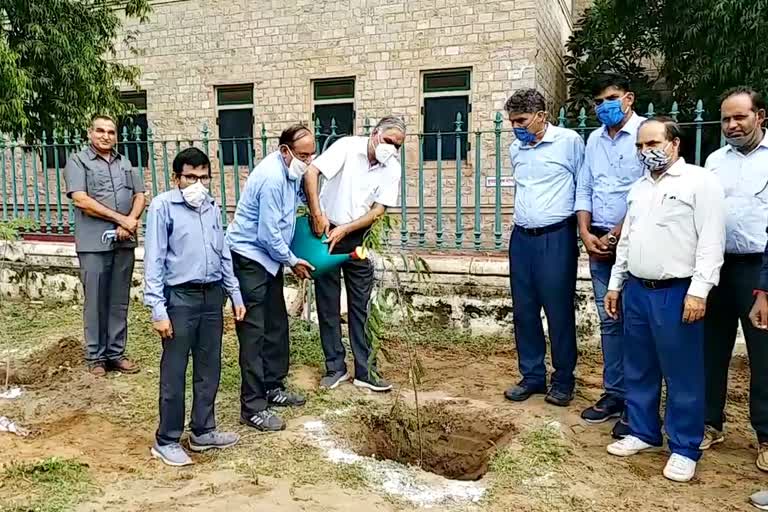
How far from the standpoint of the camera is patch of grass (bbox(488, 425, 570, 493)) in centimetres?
320

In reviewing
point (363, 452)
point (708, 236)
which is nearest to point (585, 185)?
point (708, 236)

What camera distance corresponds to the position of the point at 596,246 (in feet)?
12.2

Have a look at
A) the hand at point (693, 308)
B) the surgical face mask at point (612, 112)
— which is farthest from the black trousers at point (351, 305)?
the hand at point (693, 308)

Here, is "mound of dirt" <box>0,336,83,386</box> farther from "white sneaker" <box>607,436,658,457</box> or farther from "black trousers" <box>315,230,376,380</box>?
"white sneaker" <box>607,436,658,457</box>

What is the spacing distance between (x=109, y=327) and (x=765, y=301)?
14.4 ft

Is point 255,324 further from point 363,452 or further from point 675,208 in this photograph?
point 675,208

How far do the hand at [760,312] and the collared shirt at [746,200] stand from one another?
0.28m

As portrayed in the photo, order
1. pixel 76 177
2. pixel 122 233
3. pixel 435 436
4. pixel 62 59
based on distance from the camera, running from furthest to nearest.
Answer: pixel 62 59 → pixel 122 233 → pixel 76 177 → pixel 435 436

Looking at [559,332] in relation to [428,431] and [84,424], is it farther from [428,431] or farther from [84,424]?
[84,424]

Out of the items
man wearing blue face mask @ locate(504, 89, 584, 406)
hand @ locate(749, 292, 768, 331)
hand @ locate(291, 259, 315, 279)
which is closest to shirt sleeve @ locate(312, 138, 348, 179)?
hand @ locate(291, 259, 315, 279)

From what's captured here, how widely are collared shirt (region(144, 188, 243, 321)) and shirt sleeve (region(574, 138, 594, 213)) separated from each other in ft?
7.02

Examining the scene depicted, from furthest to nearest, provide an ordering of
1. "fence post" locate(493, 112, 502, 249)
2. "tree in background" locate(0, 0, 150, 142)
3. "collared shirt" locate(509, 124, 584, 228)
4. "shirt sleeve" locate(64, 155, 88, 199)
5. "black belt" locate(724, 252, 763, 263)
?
1. "tree in background" locate(0, 0, 150, 142)
2. "fence post" locate(493, 112, 502, 249)
3. "shirt sleeve" locate(64, 155, 88, 199)
4. "collared shirt" locate(509, 124, 584, 228)
5. "black belt" locate(724, 252, 763, 263)

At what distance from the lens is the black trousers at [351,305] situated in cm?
436

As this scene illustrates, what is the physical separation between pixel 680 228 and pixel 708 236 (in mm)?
127
